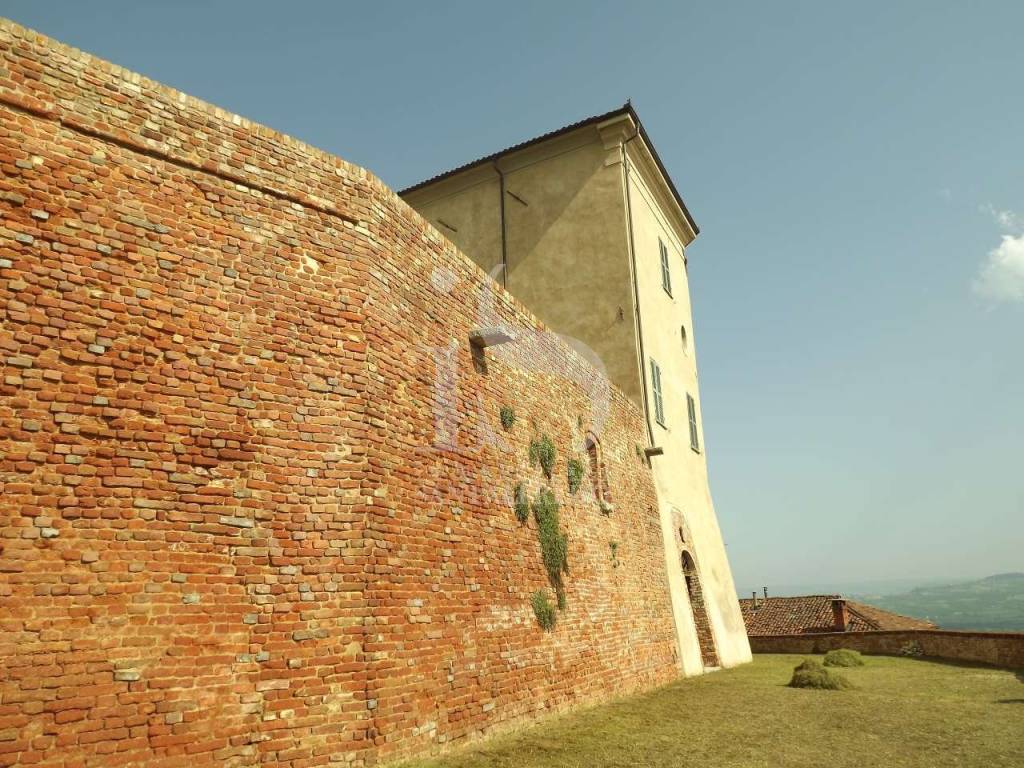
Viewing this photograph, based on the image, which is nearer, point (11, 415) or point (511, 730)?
point (11, 415)

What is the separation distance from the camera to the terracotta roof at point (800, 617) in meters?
31.1

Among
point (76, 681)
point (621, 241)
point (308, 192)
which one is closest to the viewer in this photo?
point (76, 681)

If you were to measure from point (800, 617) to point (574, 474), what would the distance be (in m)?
25.2

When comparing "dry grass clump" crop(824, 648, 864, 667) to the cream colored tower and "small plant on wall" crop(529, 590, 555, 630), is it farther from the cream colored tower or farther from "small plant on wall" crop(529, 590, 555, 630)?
"small plant on wall" crop(529, 590, 555, 630)

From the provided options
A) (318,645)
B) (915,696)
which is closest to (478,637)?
(318,645)

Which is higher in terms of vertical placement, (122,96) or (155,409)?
(122,96)

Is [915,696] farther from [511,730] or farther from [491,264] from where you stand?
[491,264]

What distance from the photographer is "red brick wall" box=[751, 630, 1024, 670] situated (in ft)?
55.4

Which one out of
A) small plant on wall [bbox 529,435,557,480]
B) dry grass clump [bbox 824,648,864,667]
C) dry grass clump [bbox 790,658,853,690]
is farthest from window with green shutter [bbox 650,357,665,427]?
dry grass clump [bbox 824,648,864,667]

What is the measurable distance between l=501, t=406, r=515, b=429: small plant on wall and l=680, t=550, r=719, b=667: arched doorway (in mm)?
9399

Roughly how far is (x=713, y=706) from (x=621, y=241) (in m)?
10.6

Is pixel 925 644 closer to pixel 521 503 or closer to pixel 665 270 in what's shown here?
pixel 665 270

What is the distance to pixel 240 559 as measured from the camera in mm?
5793

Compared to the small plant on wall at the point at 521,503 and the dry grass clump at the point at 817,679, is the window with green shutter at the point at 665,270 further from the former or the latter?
the small plant on wall at the point at 521,503
